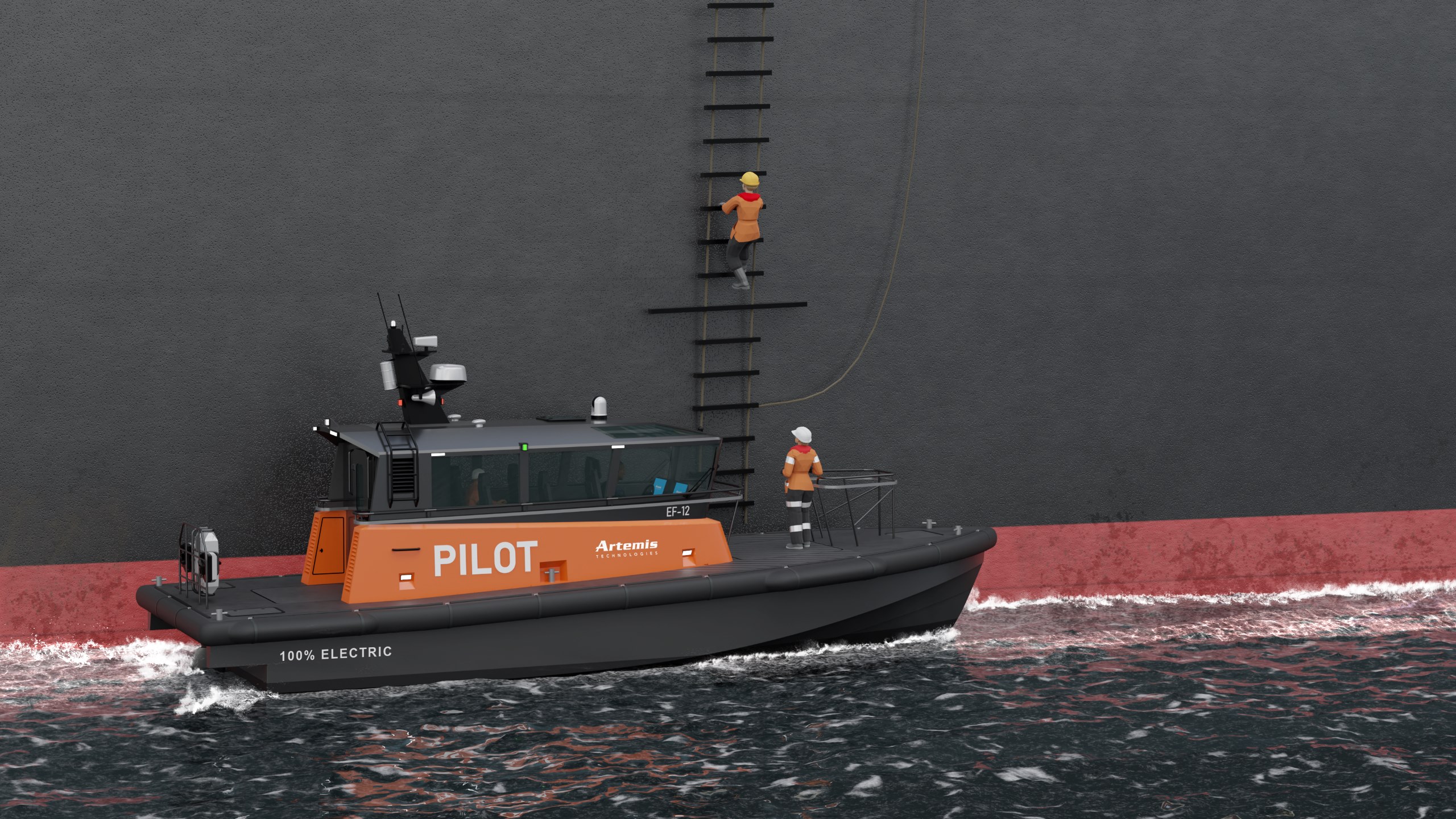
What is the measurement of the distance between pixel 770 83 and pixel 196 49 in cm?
389

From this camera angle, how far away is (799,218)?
10266 mm

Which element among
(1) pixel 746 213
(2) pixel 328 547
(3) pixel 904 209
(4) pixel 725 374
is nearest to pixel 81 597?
(2) pixel 328 547

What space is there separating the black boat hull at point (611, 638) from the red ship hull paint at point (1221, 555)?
174 cm

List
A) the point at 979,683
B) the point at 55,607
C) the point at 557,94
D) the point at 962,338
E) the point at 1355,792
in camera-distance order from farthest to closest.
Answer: the point at 962,338 < the point at 557,94 < the point at 55,607 < the point at 979,683 < the point at 1355,792

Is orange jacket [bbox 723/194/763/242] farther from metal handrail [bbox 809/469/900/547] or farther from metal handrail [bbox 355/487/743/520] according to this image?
metal handrail [bbox 355/487/743/520]

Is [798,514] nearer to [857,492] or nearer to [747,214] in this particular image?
[857,492]

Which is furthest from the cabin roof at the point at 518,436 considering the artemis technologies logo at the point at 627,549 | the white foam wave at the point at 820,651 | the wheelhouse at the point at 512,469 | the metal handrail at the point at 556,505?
the white foam wave at the point at 820,651

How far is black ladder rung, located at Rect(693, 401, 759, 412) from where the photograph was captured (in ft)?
33.1

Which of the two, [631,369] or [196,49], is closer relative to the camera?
[196,49]

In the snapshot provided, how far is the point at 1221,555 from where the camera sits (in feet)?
36.9

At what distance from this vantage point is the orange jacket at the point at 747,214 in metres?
9.67

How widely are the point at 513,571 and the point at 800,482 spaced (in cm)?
209

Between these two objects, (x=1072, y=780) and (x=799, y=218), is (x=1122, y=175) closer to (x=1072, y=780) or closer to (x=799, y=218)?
(x=799, y=218)

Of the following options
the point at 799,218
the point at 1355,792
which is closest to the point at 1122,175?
the point at 799,218
